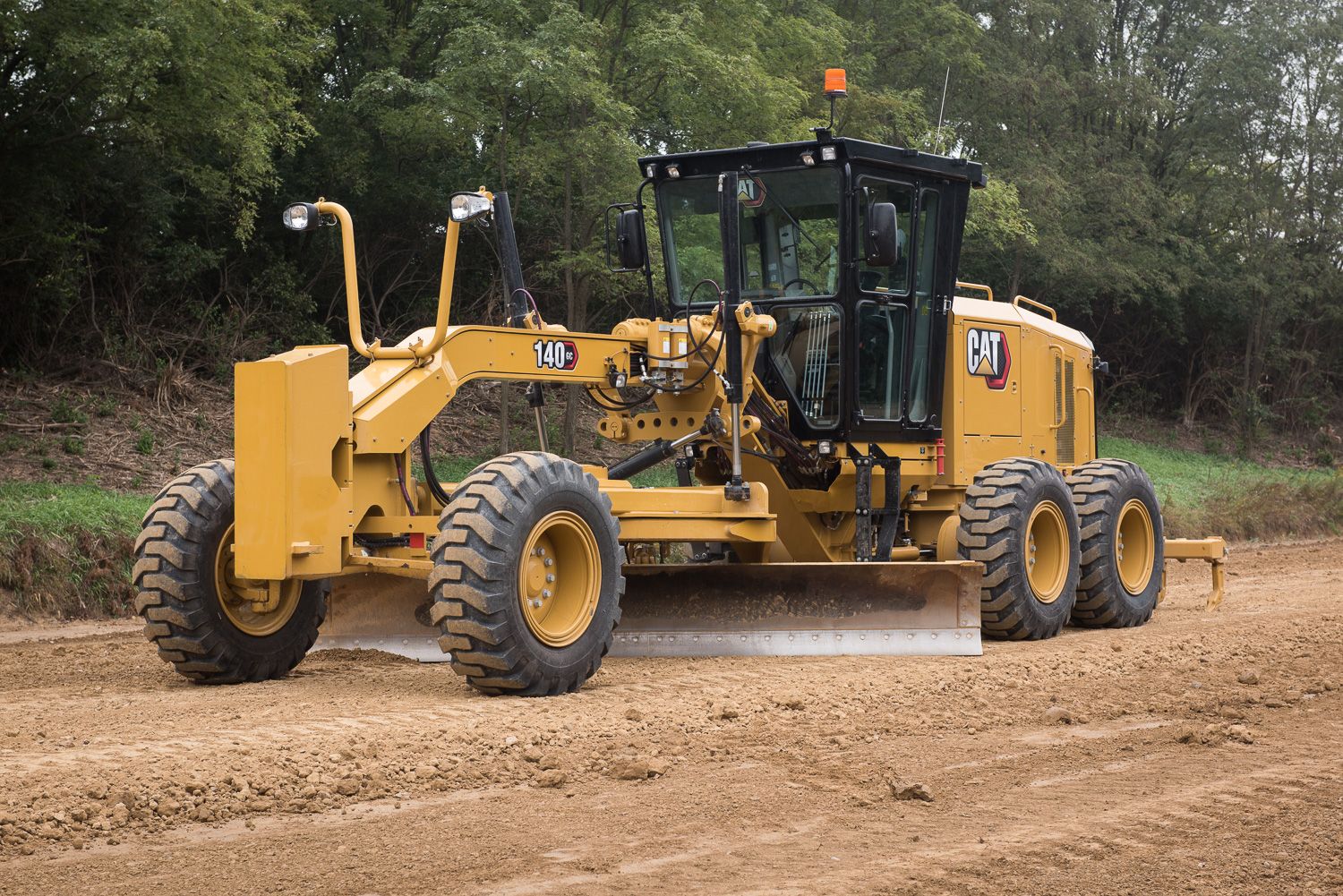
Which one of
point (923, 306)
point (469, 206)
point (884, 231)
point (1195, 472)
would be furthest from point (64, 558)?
point (1195, 472)

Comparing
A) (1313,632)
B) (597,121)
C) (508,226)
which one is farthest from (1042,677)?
(597,121)

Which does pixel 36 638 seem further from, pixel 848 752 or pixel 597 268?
pixel 597 268

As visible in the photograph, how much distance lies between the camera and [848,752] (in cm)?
670

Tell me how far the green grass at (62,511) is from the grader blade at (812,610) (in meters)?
6.41

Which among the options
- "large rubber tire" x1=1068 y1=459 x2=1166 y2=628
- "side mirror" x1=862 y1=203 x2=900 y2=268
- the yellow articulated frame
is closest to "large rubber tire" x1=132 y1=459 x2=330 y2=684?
"side mirror" x1=862 y1=203 x2=900 y2=268

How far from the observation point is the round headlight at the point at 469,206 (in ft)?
25.9

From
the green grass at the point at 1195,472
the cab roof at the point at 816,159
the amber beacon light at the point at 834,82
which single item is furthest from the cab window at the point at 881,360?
the green grass at the point at 1195,472

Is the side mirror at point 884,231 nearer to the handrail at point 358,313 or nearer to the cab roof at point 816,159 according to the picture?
the cab roof at point 816,159

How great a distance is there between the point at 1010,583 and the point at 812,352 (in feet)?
6.71

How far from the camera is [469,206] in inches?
312

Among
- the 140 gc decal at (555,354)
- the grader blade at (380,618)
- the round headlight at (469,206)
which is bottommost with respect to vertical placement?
the grader blade at (380,618)

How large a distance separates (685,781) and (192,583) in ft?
10.2

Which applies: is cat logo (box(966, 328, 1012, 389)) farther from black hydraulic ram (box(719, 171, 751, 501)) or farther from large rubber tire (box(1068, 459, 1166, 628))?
black hydraulic ram (box(719, 171, 751, 501))

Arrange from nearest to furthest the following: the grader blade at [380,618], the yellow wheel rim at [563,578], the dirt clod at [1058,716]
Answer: the dirt clod at [1058,716] → the yellow wheel rim at [563,578] → the grader blade at [380,618]
